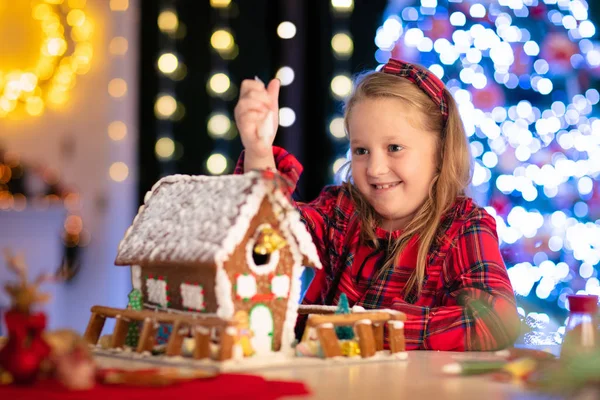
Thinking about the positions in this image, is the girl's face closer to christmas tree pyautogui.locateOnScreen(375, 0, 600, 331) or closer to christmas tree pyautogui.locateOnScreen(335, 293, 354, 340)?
christmas tree pyautogui.locateOnScreen(335, 293, 354, 340)

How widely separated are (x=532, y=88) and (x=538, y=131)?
0.23 m

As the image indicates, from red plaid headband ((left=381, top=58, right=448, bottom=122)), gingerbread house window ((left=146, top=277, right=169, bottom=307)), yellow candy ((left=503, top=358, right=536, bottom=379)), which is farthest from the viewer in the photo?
red plaid headband ((left=381, top=58, right=448, bottom=122))

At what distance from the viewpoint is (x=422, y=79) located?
1.89 meters

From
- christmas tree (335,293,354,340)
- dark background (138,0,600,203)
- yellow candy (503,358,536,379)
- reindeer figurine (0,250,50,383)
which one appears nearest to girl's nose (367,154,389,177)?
christmas tree (335,293,354,340)

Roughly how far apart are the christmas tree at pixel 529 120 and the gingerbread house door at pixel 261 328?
9.20 ft

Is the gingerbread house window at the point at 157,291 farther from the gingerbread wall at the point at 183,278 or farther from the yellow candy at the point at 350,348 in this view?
the yellow candy at the point at 350,348

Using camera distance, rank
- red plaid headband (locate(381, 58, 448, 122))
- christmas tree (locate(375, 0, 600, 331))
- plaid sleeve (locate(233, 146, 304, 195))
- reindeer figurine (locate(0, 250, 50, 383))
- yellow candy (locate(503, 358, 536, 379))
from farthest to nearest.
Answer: christmas tree (locate(375, 0, 600, 331)) < red plaid headband (locate(381, 58, 448, 122)) < plaid sleeve (locate(233, 146, 304, 195)) < yellow candy (locate(503, 358, 536, 379)) < reindeer figurine (locate(0, 250, 50, 383))

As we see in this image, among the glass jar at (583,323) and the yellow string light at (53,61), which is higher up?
the yellow string light at (53,61)

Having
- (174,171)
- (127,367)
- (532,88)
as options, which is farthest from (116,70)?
(127,367)

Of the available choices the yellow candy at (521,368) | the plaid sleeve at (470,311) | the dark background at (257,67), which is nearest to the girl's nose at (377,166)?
the plaid sleeve at (470,311)

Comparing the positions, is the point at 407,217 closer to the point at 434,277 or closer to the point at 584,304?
the point at 434,277

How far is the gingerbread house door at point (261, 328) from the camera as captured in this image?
1.15 m

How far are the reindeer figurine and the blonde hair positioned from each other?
0.97 metres

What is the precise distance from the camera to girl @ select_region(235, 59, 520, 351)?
1556 mm
